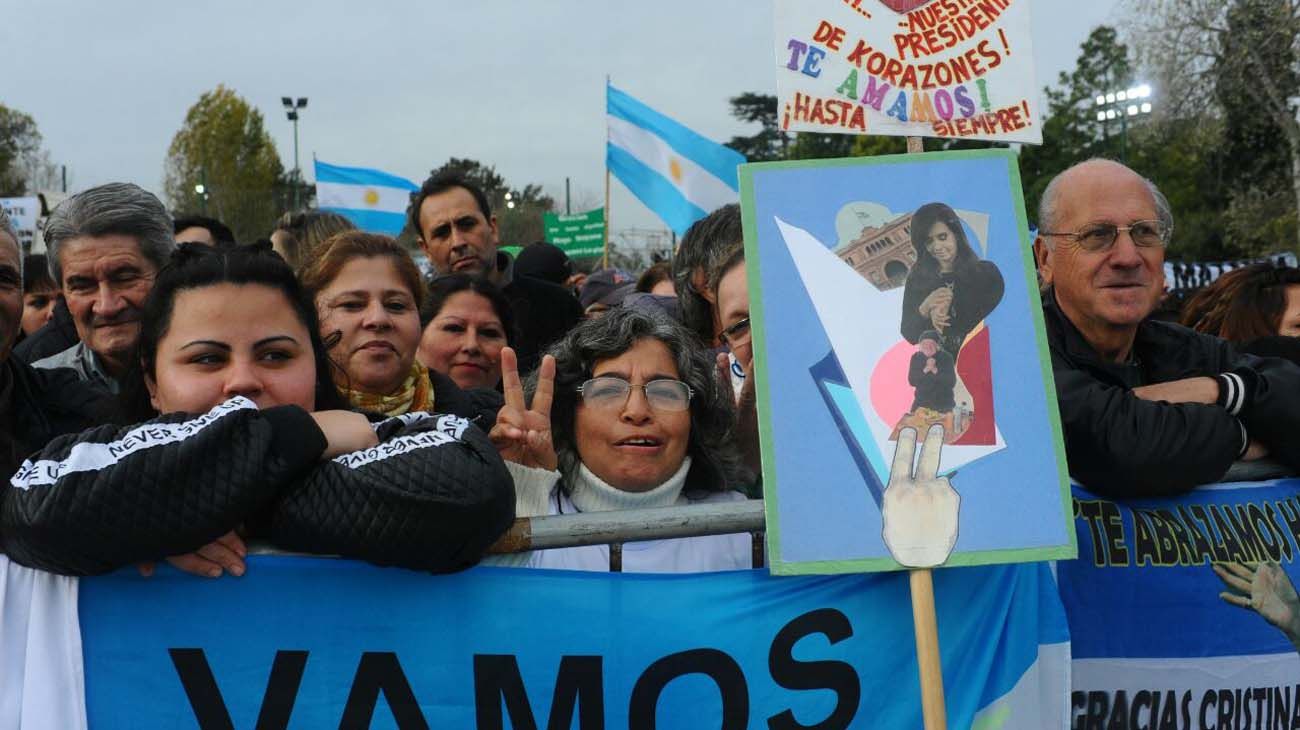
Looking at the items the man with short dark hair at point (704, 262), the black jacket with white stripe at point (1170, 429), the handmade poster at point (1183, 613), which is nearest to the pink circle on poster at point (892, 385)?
the black jacket with white stripe at point (1170, 429)

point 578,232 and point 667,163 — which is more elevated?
point 578,232

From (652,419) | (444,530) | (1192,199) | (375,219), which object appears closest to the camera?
(444,530)

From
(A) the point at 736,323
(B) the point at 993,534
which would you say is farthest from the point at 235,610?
(A) the point at 736,323

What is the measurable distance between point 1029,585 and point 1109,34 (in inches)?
1817

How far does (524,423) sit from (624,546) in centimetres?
→ 35

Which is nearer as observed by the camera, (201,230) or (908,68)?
(908,68)

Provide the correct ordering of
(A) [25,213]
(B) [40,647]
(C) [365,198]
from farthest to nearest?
(A) [25,213] → (C) [365,198] → (B) [40,647]

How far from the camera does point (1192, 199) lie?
36375mm

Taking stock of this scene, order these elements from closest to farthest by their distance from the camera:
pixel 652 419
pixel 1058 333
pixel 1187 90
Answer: pixel 652 419 < pixel 1058 333 < pixel 1187 90

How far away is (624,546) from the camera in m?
2.51

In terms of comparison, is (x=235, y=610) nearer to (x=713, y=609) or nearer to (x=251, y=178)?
(x=713, y=609)

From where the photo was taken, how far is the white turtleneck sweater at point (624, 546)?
249 cm

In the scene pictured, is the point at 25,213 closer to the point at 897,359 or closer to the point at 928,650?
the point at 897,359

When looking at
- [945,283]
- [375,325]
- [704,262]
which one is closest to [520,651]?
[945,283]
